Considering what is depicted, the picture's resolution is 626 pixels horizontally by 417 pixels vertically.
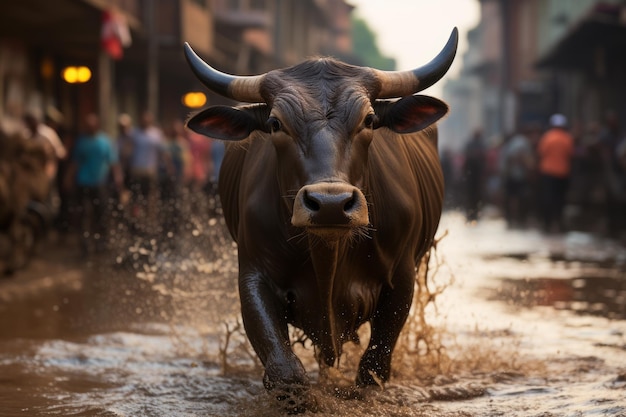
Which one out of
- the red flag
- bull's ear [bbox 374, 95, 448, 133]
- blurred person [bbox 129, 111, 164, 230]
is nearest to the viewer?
bull's ear [bbox 374, 95, 448, 133]

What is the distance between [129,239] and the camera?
513 inches

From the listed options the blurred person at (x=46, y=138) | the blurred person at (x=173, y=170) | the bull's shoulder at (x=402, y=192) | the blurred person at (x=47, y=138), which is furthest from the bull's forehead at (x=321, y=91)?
the blurred person at (x=46, y=138)

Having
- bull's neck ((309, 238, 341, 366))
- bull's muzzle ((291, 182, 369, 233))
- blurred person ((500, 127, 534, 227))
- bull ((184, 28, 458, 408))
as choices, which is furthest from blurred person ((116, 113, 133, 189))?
bull's muzzle ((291, 182, 369, 233))

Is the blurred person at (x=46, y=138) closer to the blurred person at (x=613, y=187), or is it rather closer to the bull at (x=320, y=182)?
the bull at (x=320, y=182)

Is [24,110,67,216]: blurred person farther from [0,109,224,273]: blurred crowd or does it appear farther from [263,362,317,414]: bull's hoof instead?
[263,362,317,414]: bull's hoof

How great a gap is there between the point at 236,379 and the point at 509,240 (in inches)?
484

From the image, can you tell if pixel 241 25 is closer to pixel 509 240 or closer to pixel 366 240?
pixel 509 240

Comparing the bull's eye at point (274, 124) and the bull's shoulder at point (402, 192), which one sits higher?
the bull's eye at point (274, 124)

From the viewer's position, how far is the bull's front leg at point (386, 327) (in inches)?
245

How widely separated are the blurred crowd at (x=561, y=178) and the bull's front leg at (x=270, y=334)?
457 inches

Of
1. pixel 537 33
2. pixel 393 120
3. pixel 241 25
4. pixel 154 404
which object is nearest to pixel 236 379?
pixel 154 404

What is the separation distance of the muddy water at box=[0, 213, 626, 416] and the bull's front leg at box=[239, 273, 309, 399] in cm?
14

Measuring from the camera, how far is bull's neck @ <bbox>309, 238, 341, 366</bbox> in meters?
5.54

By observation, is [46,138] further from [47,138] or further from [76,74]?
[76,74]
